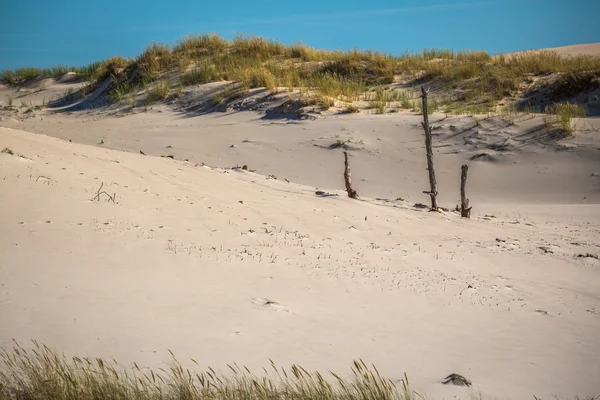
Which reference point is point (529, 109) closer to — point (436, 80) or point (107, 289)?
point (436, 80)

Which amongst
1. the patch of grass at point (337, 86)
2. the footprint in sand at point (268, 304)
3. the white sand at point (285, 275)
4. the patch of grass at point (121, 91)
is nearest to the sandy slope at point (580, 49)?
the patch of grass at point (337, 86)

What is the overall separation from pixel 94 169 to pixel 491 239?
5566mm

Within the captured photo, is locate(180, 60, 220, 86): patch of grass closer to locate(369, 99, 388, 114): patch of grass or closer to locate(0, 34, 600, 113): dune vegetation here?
locate(0, 34, 600, 113): dune vegetation

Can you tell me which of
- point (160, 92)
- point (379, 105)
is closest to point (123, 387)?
point (379, 105)

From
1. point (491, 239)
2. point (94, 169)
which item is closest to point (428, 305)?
point (491, 239)

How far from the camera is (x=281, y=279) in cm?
530

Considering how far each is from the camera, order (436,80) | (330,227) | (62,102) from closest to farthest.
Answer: (330,227)
(436,80)
(62,102)

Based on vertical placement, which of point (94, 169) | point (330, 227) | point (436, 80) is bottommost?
point (330, 227)

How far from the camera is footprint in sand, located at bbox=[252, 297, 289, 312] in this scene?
456 centimetres

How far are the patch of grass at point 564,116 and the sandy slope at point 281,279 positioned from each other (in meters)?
4.80

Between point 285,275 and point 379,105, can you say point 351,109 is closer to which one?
point 379,105

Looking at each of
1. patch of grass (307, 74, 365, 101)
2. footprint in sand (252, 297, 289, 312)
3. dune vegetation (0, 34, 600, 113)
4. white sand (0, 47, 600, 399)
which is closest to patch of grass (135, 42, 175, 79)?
dune vegetation (0, 34, 600, 113)

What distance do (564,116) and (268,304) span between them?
1152cm

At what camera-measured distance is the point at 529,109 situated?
52.6 feet
